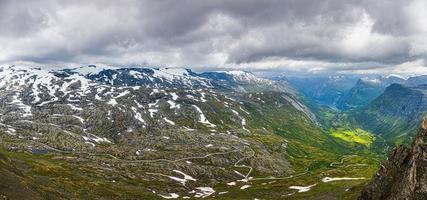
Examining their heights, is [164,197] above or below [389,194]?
below

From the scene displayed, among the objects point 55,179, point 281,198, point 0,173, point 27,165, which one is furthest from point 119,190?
point 0,173

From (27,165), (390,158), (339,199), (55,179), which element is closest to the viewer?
(390,158)

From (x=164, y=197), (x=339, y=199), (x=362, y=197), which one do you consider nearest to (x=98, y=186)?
(x=164, y=197)

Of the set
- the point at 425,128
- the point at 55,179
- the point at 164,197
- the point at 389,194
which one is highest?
the point at 425,128

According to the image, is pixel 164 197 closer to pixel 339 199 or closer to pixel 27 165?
pixel 27 165

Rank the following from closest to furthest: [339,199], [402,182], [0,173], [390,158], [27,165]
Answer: [402,182] < [390,158] < [0,173] < [339,199] < [27,165]

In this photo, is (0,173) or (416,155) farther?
(0,173)
